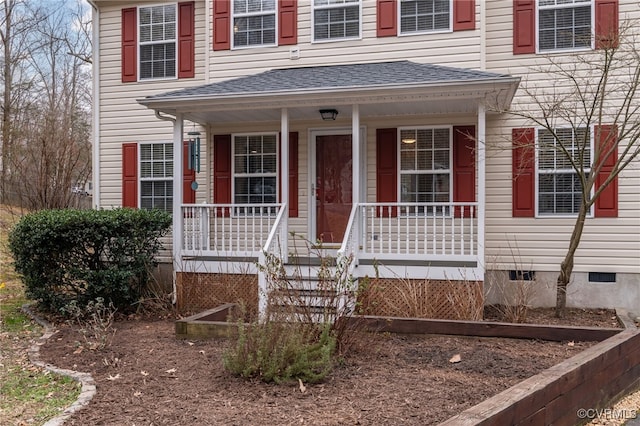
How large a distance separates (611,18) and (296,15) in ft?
16.2

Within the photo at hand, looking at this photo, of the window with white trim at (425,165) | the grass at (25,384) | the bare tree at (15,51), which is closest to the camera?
the grass at (25,384)

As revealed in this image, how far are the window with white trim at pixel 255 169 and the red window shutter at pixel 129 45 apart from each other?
2.53 m

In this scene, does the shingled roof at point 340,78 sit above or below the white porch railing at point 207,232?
above

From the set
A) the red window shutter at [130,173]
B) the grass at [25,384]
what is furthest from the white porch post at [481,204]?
the red window shutter at [130,173]

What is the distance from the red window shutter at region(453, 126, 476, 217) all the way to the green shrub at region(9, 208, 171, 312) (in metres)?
4.85

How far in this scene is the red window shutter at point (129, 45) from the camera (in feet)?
32.8

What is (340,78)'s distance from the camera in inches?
307

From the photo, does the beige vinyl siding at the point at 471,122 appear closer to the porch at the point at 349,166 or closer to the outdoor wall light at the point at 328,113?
the porch at the point at 349,166

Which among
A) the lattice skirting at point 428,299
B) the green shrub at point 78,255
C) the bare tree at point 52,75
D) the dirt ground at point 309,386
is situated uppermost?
the bare tree at point 52,75

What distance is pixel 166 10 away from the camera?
990cm

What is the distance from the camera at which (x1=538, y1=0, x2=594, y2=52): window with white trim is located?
26.6ft

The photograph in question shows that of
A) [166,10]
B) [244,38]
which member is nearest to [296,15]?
[244,38]

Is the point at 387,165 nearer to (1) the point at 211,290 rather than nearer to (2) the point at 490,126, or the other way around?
(2) the point at 490,126

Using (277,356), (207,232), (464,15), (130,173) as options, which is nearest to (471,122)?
(464,15)
